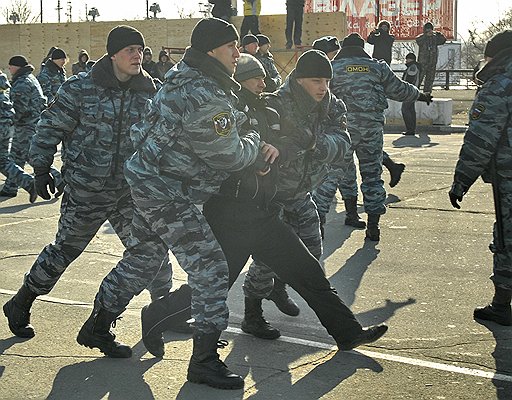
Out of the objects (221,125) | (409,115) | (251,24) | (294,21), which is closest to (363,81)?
(221,125)

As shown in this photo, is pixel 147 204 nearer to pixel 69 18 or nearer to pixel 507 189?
pixel 507 189

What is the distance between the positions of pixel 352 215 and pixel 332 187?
1000 mm

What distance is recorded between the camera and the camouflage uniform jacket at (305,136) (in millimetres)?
5801

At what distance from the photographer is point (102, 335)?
223 inches

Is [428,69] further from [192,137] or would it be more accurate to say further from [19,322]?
[192,137]

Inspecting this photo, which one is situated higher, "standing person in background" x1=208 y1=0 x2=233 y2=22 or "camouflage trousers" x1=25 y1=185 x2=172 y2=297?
"standing person in background" x1=208 y1=0 x2=233 y2=22

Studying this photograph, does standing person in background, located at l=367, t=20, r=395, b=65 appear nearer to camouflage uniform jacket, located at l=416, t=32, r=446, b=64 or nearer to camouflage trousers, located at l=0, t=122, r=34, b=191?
camouflage uniform jacket, located at l=416, t=32, r=446, b=64

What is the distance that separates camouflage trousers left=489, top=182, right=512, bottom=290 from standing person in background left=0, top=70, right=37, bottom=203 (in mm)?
6769

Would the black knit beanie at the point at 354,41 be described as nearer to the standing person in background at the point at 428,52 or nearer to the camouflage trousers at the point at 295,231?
the camouflage trousers at the point at 295,231

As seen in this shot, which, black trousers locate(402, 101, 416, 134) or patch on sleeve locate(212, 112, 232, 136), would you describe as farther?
black trousers locate(402, 101, 416, 134)

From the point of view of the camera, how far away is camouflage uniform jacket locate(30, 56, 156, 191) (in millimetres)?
5891

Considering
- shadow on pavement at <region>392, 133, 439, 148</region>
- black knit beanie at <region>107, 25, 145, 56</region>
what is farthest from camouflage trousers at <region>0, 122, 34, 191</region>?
shadow on pavement at <region>392, 133, 439, 148</region>

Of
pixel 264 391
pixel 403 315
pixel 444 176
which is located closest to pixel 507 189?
pixel 403 315

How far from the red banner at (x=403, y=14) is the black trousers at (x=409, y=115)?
36.6m
